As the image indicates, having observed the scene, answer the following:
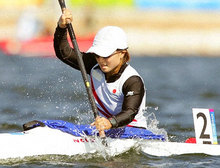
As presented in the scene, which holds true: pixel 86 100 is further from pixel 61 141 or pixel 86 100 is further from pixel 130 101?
pixel 130 101

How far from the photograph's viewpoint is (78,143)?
22.7ft

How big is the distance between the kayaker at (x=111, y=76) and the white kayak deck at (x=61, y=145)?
26 cm

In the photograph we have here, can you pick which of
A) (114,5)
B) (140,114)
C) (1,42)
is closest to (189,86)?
(140,114)

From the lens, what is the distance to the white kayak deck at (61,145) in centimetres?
679

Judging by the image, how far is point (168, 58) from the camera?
2567cm

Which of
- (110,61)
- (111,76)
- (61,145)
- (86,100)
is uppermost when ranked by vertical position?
(86,100)

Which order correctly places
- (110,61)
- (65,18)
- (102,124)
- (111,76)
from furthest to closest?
(111,76)
(65,18)
(110,61)
(102,124)

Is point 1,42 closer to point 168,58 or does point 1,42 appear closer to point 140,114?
point 168,58

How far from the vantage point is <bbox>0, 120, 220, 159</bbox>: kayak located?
6805 mm

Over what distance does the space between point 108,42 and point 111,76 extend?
478 millimetres

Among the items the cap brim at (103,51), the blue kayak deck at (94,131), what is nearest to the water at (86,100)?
the blue kayak deck at (94,131)

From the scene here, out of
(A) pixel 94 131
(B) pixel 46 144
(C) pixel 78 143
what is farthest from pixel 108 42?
(B) pixel 46 144

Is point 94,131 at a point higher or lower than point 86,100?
lower

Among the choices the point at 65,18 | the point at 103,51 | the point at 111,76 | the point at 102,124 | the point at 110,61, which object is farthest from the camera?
the point at 111,76
